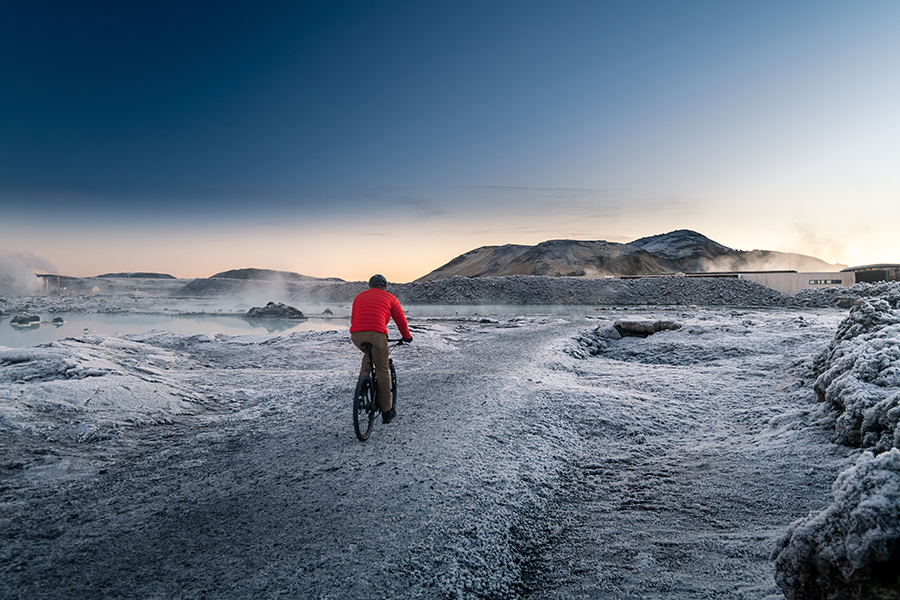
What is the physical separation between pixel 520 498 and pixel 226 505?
2.93 m

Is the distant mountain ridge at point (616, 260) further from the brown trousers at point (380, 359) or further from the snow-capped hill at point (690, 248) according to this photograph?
the brown trousers at point (380, 359)

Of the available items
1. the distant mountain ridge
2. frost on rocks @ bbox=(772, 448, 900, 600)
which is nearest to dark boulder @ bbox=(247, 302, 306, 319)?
frost on rocks @ bbox=(772, 448, 900, 600)

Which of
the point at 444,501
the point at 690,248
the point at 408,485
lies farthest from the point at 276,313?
the point at 690,248

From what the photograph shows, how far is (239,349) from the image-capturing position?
52.7 ft

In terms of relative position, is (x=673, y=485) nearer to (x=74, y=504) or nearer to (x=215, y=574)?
(x=215, y=574)

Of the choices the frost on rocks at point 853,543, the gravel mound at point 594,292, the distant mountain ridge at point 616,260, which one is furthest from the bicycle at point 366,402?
the distant mountain ridge at point 616,260

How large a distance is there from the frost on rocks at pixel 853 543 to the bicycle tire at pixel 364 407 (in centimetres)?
469

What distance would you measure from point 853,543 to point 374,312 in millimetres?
5336

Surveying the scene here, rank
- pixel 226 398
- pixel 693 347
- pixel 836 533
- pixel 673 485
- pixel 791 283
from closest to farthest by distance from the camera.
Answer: pixel 836 533 → pixel 673 485 → pixel 226 398 → pixel 693 347 → pixel 791 283

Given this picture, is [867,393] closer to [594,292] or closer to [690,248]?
[594,292]

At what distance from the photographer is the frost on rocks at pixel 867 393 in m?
4.28

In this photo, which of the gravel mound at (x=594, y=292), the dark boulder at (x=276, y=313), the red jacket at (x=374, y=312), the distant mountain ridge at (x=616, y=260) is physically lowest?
the dark boulder at (x=276, y=313)

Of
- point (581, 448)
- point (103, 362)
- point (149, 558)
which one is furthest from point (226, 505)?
point (103, 362)

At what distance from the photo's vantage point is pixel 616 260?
155875mm
